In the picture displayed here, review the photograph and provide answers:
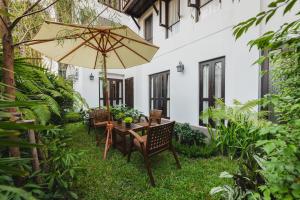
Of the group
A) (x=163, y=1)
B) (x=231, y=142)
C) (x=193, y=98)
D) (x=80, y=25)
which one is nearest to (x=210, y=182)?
(x=231, y=142)

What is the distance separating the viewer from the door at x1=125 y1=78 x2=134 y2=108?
10.8 meters

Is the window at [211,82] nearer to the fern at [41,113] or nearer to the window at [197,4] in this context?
the window at [197,4]

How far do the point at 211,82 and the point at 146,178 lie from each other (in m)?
3.42

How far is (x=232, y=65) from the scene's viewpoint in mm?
4586

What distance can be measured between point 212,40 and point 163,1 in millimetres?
3505

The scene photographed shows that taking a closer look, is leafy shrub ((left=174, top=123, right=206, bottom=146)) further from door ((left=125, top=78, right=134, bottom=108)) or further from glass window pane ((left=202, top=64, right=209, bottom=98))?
door ((left=125, top=78, right=134, bottom=108))

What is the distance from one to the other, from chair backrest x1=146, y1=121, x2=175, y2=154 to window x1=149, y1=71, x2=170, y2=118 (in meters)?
4.01

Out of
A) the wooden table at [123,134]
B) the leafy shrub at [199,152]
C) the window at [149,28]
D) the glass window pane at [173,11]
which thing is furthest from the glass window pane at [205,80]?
the window at [149,28]

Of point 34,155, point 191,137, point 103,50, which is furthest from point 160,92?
point 34,155

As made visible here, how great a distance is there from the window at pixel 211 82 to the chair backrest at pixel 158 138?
203cm

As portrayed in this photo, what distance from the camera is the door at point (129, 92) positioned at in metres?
10.8

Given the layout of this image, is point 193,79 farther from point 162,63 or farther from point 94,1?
point 94,1

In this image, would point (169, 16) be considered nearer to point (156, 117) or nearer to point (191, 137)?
A: point (156, 117)

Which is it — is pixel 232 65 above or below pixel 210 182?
above
